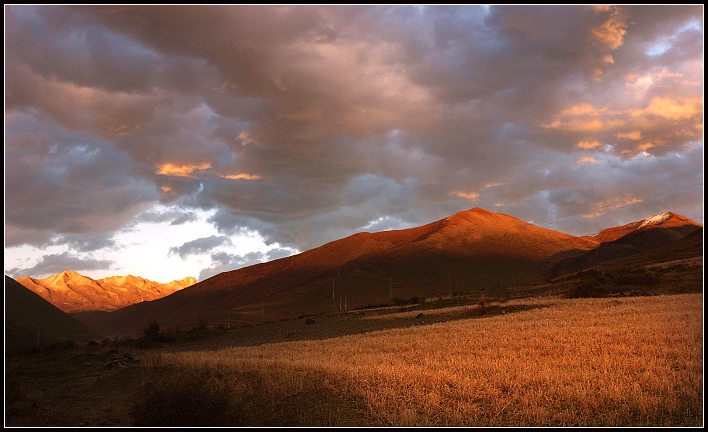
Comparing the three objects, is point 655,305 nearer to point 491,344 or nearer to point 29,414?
point 491,344

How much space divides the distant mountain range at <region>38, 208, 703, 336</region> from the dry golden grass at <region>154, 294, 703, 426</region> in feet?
247

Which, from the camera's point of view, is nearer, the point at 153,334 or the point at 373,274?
the point at 153,334

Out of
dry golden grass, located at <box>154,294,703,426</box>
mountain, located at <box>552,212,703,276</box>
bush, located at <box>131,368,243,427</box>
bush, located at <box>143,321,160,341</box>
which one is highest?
mountain, located at <box>552,212,703,276</box>

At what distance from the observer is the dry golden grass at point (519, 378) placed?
30.1ft

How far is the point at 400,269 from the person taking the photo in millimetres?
136125

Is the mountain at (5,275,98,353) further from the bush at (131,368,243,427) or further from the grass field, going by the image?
the bush at (131,368,243,427)

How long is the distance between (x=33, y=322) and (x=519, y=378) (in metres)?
101

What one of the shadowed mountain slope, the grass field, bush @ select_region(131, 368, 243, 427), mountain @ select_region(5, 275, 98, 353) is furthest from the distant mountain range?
bush @ select_region(131, 368, 243, 427)

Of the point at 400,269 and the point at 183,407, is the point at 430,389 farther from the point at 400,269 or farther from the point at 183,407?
the point at 400,269

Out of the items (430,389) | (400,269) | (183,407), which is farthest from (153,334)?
(400,269)

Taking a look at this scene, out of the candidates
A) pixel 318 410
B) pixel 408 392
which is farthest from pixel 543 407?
pixel 318 410

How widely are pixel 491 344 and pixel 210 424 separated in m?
12.4

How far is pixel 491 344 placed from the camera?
1866 cm

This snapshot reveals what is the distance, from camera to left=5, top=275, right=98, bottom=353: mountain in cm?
7338
